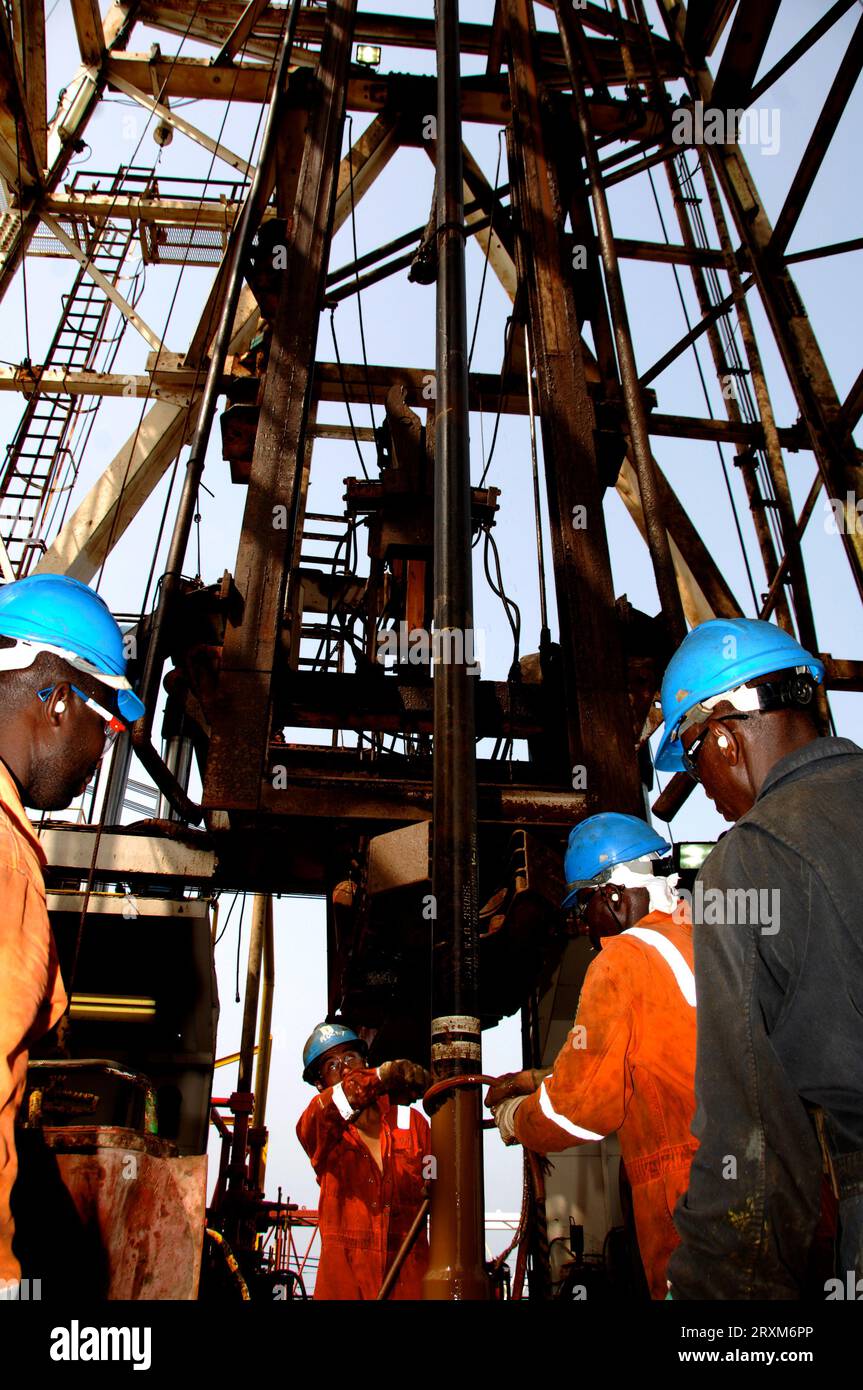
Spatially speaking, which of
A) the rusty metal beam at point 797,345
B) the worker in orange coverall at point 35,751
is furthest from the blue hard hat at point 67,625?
the rusty metal beam at point 797,345

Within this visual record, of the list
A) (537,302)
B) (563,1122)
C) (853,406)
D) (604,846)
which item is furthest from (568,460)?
(563,1122)

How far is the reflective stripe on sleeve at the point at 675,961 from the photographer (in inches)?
117

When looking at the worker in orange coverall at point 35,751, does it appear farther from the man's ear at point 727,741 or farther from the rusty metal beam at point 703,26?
the rusty metal beam at point 703,26

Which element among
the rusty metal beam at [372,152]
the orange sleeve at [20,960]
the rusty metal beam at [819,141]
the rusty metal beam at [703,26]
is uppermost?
the rusty metal beam at [703,26]

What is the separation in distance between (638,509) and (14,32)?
21.7 feet

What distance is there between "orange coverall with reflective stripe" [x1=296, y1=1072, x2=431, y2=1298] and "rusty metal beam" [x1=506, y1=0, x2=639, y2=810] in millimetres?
2312

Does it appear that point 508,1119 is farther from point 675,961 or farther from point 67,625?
point 67,625

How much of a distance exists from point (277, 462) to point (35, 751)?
3320 millimetres

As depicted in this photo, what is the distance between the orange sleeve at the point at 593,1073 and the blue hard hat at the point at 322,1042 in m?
3.10

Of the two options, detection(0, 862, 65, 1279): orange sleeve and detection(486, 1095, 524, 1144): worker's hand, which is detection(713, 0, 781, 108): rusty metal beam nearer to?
detection(486, 1095, 524, 1144): worker's hand

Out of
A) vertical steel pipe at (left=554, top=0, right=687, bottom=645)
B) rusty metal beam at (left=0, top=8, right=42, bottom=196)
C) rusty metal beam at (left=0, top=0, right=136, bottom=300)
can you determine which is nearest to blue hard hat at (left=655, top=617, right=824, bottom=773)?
vertical steel pipe at (left=554, top=0, right=687, bottom=645)

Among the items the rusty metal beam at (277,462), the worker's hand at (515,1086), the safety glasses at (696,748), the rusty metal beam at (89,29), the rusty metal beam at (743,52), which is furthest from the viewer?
the rusty metal beam at (89,29)
